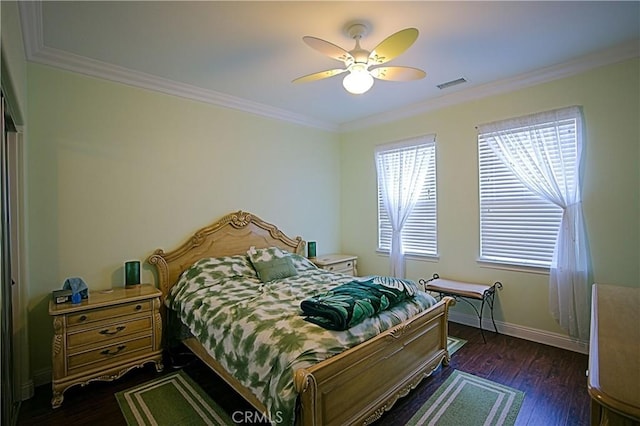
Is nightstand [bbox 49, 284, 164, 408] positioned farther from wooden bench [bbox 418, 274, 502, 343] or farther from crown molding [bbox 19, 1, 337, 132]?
wooden bench [bbox 418, 274, 502, 343]

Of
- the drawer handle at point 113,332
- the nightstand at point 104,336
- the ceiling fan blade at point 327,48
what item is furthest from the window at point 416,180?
the drawer handle at point 113,332

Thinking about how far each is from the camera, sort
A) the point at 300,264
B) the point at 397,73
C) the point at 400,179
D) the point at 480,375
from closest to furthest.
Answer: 1. the point at 397,73
2. the point at 480,375
3. the point at 300,264
4. the point at 400,179

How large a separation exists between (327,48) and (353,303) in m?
1.73

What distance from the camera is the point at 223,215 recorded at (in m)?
3.76

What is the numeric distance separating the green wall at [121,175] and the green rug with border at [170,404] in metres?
0.94

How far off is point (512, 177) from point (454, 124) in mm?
933

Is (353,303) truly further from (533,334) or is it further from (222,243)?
(533,334)

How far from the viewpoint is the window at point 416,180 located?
4.13m

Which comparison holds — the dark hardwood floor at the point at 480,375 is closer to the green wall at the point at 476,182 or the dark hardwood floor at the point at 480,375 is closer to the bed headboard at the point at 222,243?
the green wall at the point at 476,182

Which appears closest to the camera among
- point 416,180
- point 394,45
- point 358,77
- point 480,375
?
point 394,45

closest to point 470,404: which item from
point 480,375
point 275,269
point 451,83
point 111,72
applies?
point 480,375

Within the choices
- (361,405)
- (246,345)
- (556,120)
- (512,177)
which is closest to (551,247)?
(512,177)

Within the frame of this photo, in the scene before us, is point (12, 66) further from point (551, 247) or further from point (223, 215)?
point (551, 247)

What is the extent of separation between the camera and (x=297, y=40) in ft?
8.22
